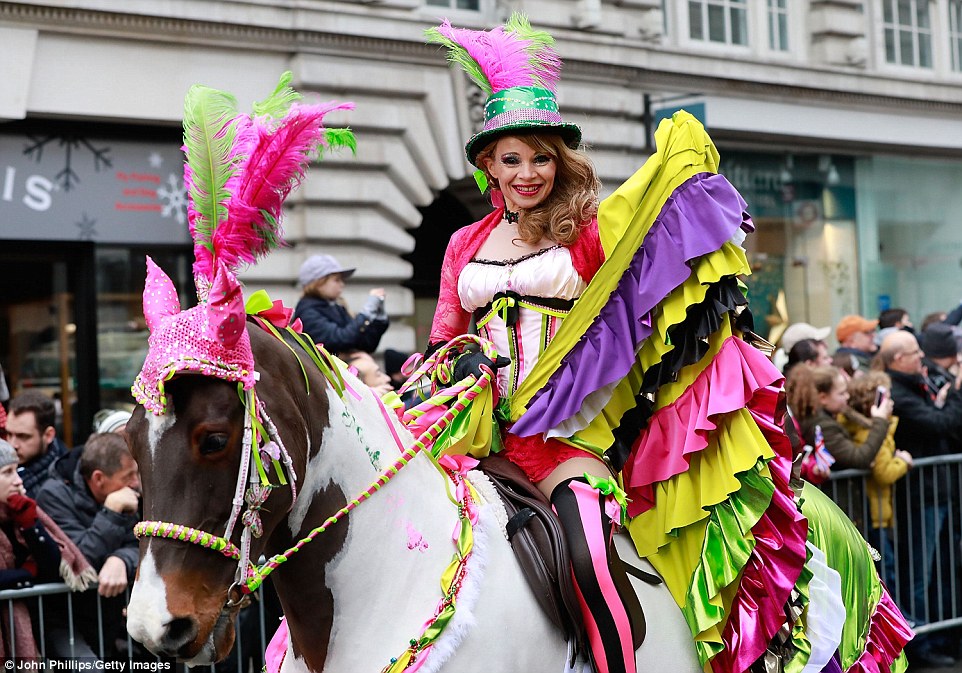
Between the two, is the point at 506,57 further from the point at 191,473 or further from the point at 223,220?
the point at 191,473

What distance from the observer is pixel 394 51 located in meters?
11.9

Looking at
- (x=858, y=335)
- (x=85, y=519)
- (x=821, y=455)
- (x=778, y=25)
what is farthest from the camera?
(x=778, y=25)

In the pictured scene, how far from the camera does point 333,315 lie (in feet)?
25.9

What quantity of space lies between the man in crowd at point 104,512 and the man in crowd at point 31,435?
0.16 m

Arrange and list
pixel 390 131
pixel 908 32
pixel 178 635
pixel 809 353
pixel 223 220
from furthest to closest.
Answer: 1. pixel 908 32
2. pixel 390 131
3. pixel 809 353
4. pixel 223 220
5. pixel 178 635

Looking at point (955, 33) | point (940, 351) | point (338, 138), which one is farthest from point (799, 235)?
point (338, 138)

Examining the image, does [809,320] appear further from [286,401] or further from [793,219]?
[286,401]

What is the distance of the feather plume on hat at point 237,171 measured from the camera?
2.79 m

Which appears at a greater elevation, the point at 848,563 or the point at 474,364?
the point at 474,364

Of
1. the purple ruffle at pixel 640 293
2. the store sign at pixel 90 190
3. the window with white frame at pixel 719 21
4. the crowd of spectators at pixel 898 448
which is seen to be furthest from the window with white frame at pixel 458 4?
the purple ruffle at pixel 640 293

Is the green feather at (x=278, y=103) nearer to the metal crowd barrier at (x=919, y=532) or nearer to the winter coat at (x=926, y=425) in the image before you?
the metal crowd barrier at (x=919, y=532)

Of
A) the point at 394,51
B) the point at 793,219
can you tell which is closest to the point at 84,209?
the point at 394,51

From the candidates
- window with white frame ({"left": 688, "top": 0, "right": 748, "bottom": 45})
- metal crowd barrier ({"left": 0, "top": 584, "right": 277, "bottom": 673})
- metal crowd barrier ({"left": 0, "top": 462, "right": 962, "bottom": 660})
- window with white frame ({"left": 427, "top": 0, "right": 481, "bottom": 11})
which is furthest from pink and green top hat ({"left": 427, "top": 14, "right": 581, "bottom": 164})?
Answer: window with white frame ({"left": 688, "top": 0, "right": 748, "bottom": 45})

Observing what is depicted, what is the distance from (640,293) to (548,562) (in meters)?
0.86
